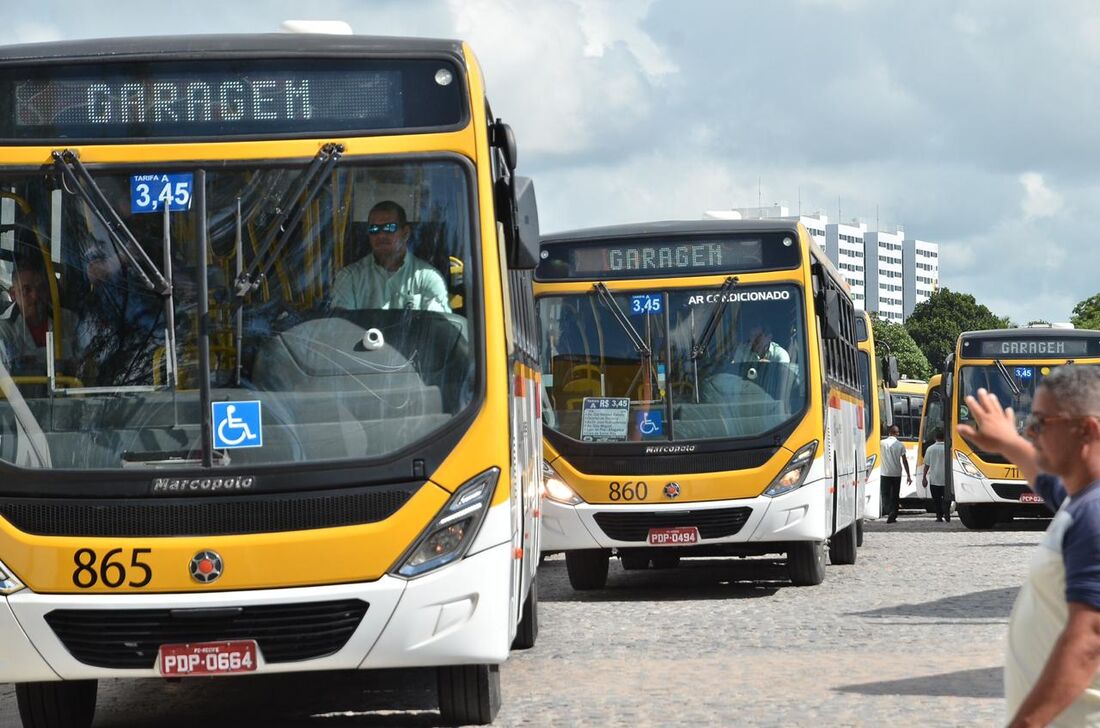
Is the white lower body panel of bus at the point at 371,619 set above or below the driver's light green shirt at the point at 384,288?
below

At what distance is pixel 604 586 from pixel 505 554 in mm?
9509

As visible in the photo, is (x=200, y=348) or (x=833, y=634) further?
(x=833, y=634)

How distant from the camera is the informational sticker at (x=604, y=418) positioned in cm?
1596

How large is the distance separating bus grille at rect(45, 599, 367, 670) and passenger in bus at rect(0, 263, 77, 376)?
1.13 meters

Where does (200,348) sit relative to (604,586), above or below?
above

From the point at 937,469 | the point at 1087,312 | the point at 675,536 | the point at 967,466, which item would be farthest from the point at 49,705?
the point at 1087,312

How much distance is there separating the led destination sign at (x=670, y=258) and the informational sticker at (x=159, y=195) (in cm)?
771

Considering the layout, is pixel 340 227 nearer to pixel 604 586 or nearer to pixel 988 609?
pixel 988 609

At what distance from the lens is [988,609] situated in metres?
15.3

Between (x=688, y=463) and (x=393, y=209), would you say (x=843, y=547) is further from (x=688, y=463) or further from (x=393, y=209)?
(x=393, y=209)

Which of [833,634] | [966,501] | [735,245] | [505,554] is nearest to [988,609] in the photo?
[833,634]

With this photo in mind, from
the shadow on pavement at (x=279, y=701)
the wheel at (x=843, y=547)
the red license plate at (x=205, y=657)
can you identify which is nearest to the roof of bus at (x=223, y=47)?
the red license plate at (x=205, y=657)

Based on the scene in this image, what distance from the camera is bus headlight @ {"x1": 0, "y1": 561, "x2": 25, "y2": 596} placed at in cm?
824

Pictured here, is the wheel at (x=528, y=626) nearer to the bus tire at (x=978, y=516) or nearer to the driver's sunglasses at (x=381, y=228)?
the driver's sunglasses at (x=381, y=228)
